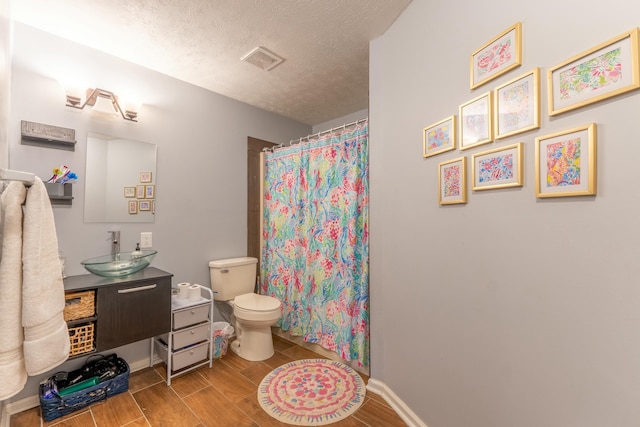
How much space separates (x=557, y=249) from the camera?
0.91 meters

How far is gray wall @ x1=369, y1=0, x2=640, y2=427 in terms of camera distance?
773 millimetres

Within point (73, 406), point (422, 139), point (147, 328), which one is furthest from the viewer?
point (147, 328)

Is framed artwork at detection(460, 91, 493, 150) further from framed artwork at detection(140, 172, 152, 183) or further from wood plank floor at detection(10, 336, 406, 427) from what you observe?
framed artwork at detection(140, 172, 152, 183)

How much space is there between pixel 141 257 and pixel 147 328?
48cm

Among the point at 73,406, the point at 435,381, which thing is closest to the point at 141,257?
the point at 73,406

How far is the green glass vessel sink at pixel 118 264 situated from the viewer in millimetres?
1708

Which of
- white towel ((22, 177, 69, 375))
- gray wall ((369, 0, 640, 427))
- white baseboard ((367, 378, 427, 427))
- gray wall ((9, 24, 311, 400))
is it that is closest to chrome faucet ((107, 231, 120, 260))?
gray wall ((9, 24, 311, 400))

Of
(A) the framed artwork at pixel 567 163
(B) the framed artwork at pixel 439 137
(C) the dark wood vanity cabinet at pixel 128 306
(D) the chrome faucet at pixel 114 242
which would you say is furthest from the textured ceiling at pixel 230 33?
(C) the dark wood vanity cabinet at pixel 128 306

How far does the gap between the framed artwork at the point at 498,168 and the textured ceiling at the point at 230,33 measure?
3.69ft

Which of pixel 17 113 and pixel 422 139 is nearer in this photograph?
pixel 422 139

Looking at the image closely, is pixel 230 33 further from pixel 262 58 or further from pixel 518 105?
pixel 518 105

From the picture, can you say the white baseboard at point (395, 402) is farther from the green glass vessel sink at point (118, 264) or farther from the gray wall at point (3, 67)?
the gray wall at point (3, 67)

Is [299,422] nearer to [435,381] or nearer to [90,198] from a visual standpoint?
[435,381]

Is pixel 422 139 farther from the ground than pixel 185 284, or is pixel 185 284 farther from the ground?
pixel 422 139
